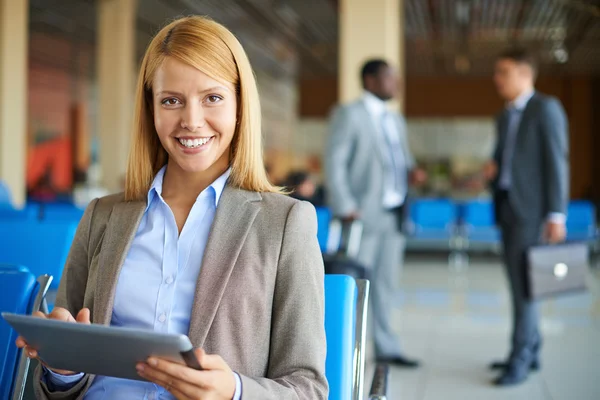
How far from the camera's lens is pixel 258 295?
133 centimetres

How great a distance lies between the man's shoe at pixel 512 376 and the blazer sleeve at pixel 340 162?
47.0 inches

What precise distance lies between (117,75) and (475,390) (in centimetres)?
876

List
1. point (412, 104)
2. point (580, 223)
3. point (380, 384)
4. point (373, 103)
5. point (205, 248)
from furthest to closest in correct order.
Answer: point (412, 104) → point (580, 223) → point (373, 103) → point (380, 384) → point (205, 248)

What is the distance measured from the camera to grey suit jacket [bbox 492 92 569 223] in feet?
12.5

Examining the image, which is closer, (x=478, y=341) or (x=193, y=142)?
(x=193, y=142)

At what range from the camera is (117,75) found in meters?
11.1

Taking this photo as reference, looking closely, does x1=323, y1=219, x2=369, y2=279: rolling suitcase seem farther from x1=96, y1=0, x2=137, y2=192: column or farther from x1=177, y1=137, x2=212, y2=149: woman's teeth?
x1=96, y1=0, x2=137, y2=192: column

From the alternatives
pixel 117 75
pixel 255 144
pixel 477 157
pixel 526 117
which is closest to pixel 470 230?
pixel 117 75

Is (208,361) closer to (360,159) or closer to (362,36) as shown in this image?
(360,159)

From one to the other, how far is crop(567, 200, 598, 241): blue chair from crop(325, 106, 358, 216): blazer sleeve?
6424mm

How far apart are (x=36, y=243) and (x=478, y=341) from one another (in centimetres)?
329

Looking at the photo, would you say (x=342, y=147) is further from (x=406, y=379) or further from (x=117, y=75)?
(x=117, y=75)

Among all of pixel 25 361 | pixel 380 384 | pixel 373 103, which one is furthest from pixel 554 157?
pixel 25 361

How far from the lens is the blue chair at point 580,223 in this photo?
9664mm
